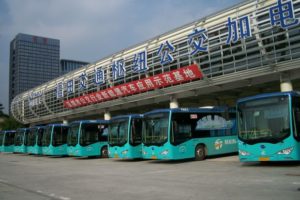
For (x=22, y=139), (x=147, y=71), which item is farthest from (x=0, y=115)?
(x=147, y=71)

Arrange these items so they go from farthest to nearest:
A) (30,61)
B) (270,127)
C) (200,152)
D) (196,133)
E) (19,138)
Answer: (30,61) → (19,138) → (200,152) → (196,133) → (270,127)

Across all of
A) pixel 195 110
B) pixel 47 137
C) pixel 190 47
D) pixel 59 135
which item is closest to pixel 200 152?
pixel 195 110

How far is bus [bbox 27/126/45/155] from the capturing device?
29500 millimetres

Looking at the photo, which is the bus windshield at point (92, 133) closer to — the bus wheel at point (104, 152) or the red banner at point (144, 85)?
the bus wheel at point (104, 152)

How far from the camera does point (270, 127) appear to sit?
12867mm

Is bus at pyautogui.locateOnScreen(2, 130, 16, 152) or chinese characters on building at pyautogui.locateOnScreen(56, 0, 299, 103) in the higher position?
chinese characters on building at pyautogui.locateOnScreen(56, 0, 299, 103)

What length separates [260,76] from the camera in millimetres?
21859

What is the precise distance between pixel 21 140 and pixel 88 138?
1410 cm

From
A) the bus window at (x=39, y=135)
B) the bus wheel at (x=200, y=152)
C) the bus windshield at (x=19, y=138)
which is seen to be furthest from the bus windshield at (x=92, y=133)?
the bus windshield at (x=19, y=138)

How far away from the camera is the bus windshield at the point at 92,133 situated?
23359 mm

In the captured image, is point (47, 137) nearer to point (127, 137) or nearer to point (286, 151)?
point (127, 137)

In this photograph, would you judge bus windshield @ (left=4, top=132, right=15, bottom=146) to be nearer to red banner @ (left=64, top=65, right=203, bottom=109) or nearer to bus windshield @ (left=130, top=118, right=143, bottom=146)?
red banner @ (left=64, top=65, right=203, bottom=109)

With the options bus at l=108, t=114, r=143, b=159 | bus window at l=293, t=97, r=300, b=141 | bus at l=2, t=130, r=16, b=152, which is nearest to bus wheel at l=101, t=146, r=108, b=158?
bus at l=108, t=114, r=143, b=159

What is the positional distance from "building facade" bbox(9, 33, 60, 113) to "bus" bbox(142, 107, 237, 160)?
9035 cm
